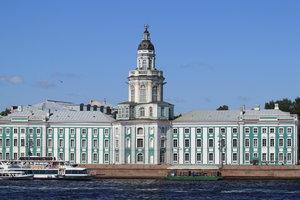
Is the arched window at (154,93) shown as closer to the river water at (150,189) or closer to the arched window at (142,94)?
the arched window at (142,94)

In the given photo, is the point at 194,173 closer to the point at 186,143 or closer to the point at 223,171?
the point at 223,171

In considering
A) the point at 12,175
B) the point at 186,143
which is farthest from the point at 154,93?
the point at 12,175

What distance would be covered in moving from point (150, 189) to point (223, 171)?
22575 mm

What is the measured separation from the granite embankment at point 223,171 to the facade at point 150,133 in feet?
17.5

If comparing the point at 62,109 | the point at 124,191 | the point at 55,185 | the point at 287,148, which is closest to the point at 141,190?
the point at 124,191

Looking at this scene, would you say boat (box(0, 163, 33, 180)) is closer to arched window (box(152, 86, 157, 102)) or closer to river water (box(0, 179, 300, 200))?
river water (box(0, 179, 300, 200))

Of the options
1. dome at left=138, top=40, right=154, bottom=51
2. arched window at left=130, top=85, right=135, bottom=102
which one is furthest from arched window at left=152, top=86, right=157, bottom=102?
dome at left=138, top=40, right=154, bottom=51

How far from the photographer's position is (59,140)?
148 m

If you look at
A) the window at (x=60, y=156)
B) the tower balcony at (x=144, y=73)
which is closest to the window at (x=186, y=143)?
the tower balcony at (x=144, y=73)

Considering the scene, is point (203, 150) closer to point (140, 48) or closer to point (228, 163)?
point (228, 163)

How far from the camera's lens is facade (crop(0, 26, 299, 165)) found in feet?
459

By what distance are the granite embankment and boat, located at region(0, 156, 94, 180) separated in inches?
138

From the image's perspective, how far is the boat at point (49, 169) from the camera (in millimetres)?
134625

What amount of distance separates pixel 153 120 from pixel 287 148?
63.9 ft
